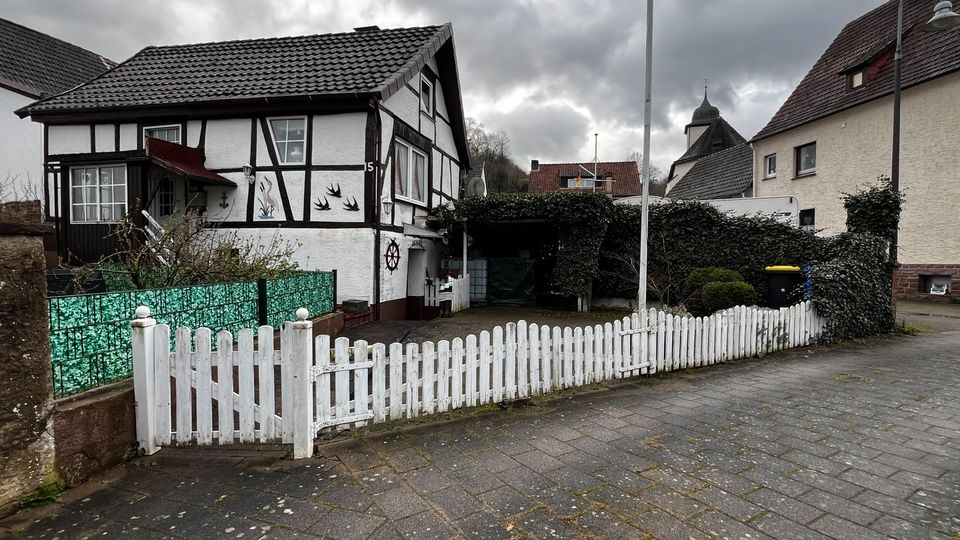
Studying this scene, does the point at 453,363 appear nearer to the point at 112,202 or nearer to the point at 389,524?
the point at 389,524

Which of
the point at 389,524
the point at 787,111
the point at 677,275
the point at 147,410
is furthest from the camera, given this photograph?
the point at 787,111

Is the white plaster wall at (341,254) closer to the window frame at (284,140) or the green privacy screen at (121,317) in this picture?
the window frame at (284,140)

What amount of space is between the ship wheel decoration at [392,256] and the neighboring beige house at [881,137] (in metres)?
11.9

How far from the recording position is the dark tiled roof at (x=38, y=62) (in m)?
16.1

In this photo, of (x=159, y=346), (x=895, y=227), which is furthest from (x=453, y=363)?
(x=895, y=227)

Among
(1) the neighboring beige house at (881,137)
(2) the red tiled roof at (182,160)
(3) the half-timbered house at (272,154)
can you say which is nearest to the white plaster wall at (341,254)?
(3) the half-timbered house at (272,154)

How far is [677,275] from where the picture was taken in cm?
1269

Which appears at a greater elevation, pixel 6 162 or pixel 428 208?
pixel 6 162

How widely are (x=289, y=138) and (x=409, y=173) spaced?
9.38ft

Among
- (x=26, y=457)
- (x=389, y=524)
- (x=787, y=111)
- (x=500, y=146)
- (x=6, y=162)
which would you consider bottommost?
(x=389, y=524)

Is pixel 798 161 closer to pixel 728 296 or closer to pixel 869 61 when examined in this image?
pixel 869 61

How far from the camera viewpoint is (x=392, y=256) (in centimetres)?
1105

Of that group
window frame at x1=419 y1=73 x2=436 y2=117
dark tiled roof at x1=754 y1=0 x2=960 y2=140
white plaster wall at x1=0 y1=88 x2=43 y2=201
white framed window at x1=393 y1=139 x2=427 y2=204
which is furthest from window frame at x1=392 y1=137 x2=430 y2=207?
dark tiled roof at x1=754 y1=0 x2=960 y2=140

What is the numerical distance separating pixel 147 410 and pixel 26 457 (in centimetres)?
78
